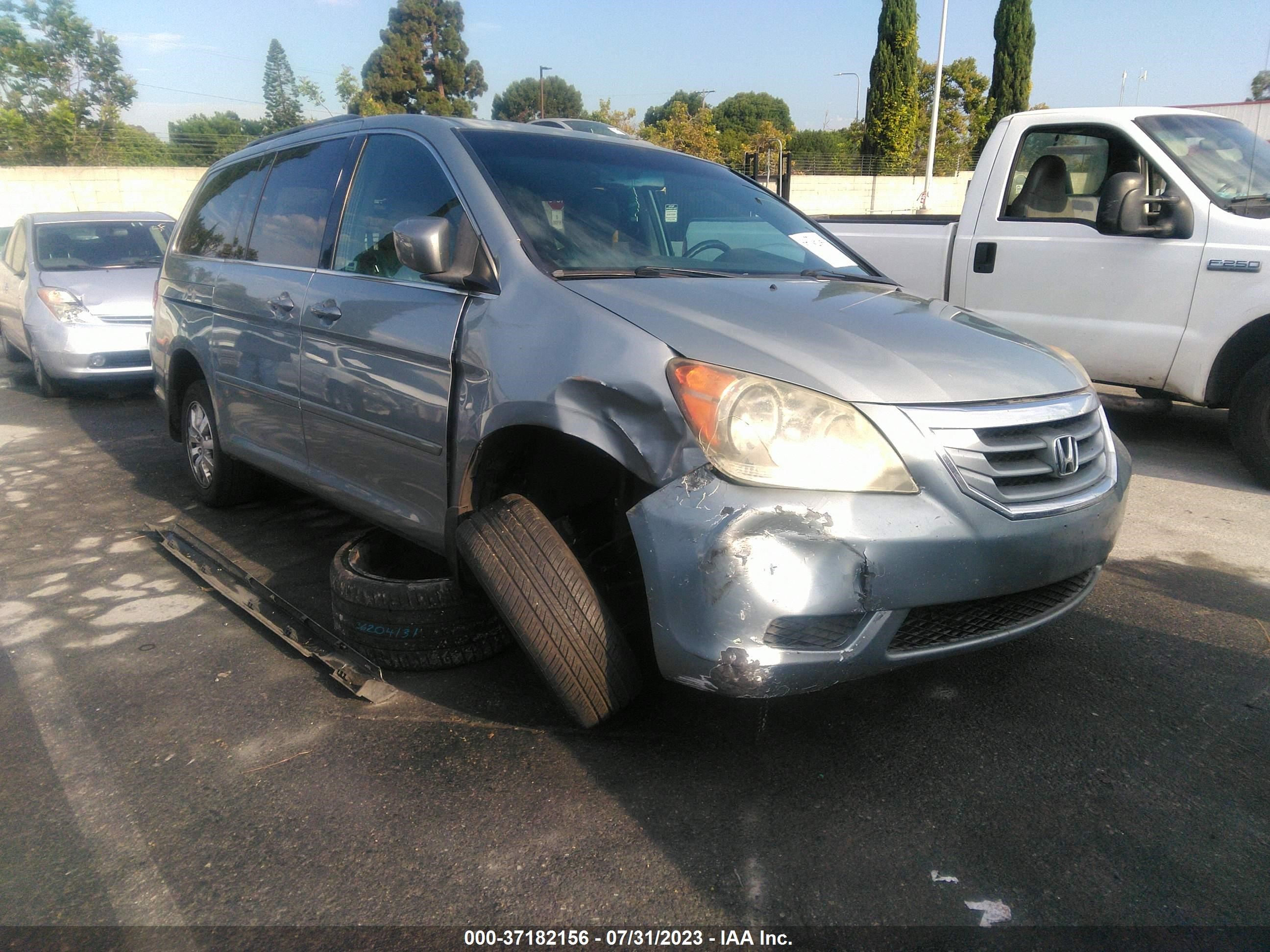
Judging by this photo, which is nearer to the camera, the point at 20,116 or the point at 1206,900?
the point at 1206,900

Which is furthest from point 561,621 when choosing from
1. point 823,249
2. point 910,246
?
point 910,246

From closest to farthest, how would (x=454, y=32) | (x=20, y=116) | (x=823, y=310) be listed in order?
(x=823, y=310)
(x=20, y=116)
(x=454, y=32)

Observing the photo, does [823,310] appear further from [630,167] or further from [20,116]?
[20,116]

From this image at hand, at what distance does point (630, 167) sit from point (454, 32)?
77010 mm

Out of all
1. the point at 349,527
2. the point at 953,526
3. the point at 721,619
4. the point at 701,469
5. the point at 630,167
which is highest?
the point at 630,167

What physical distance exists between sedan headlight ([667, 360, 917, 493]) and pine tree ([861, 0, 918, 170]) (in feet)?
125

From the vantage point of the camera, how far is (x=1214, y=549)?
418cm

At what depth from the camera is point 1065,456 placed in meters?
2.51

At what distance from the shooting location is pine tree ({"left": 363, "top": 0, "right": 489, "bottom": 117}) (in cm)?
6962

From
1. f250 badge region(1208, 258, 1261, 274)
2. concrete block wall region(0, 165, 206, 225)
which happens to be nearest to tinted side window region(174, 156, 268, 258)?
f250 badge region(1208, 258, 1261, 274)

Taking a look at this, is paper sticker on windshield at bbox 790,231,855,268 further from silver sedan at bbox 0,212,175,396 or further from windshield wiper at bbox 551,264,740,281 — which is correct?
silver sedan at bbox 0,212,175,396

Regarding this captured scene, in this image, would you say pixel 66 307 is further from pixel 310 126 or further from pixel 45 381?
pixel 310 126

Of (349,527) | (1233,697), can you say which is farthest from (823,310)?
(349,527)

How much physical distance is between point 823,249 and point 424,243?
167 centimetres
